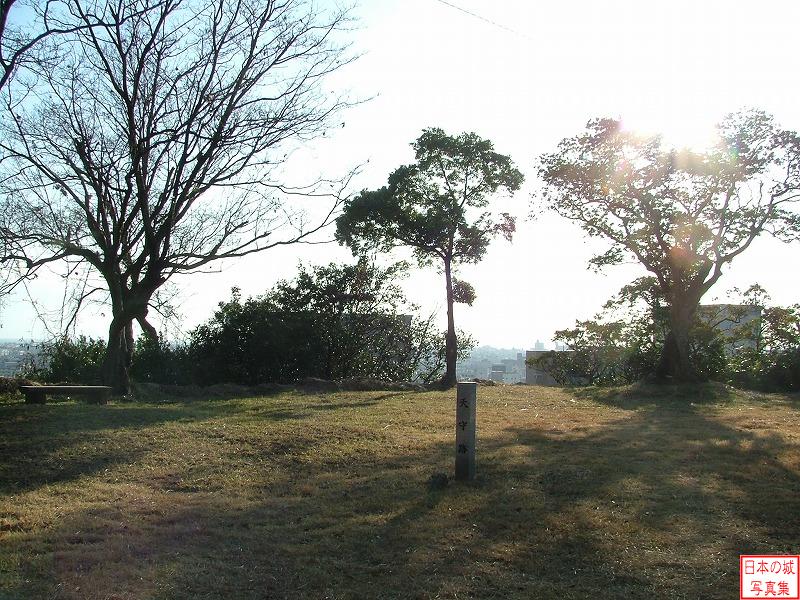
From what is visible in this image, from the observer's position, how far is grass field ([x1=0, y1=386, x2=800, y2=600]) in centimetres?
401

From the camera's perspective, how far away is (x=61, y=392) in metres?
10.6

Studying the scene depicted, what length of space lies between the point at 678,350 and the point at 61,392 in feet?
39.4

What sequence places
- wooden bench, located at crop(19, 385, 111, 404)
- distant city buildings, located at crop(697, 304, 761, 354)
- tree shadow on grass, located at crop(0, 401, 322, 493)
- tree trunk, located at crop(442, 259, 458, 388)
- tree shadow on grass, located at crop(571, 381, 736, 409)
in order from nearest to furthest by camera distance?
1. tree shadow on grass, located at crop(0, 401, 322, 493)
2. wooden bench, located at crop(19, 385, 111, 404)
3. tree shadow on grass, located at crop(571, 381, 736, 409)
4. distant city buildings, located at crop(697, 304, 761, 354)
5. tree trunk, located at crop(442, 259, 458, 388)

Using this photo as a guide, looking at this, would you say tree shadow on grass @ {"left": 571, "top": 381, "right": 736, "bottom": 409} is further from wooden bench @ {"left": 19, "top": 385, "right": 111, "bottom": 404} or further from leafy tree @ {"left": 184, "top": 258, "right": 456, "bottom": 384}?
wooden bench @ {"left": 19, "top": 385, "right": 111, "bottom": 404}

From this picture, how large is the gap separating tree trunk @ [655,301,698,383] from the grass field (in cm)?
514

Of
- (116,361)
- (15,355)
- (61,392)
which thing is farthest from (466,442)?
(15,355)

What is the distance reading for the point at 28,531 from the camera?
4758 mm

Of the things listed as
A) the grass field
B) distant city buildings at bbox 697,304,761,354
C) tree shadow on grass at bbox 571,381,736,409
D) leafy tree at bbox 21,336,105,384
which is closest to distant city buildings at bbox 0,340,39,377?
leafy tree at bbox 21,336,105,384

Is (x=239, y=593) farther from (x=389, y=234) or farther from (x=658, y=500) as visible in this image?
(x=389, y=234)

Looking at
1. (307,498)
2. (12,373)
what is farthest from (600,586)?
(12,373)

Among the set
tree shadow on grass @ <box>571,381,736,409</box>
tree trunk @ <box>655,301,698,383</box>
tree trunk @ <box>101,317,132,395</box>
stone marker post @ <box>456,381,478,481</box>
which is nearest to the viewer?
stone marker post @ <box>456,381,478,481</box>

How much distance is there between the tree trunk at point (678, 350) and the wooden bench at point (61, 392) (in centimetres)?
1108

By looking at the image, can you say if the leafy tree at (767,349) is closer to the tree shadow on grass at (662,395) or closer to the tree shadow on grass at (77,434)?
the tree shadow on grass at (662,395)

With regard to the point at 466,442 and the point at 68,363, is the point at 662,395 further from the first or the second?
the point at 68,363
